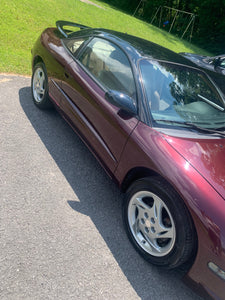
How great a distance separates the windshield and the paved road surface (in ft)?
3.53

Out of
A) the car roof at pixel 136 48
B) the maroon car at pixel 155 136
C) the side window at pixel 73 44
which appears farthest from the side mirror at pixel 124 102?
the side window at pixel 73 44

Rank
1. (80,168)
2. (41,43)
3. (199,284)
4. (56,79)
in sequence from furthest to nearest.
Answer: (41,43) → (56,79) → (80,168) → (199,284)

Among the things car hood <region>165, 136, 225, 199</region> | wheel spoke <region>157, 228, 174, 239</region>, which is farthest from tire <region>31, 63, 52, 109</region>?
wheel spoke <region>157, 228, 174, 239</region>

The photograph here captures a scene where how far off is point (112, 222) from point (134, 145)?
0.81 meters

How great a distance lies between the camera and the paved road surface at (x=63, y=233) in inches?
81.4

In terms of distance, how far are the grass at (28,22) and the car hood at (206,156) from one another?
12.8ft

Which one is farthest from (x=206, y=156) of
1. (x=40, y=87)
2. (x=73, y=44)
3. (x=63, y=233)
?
(x=40, y=87)

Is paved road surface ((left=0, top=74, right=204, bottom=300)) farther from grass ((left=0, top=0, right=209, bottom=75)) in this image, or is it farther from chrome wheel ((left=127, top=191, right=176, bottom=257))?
grass ((left=0, top=0, right=209, bottom=75))

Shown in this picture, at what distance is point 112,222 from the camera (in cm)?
269

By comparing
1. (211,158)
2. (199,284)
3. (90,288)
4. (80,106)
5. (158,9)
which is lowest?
(90,288)

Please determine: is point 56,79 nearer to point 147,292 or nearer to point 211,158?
point 211,158

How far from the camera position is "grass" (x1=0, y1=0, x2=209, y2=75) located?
5621 millimetres

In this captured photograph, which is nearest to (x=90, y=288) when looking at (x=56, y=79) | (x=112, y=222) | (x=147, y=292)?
(x=147, y=292)

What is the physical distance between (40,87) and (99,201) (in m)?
A: 2.12
